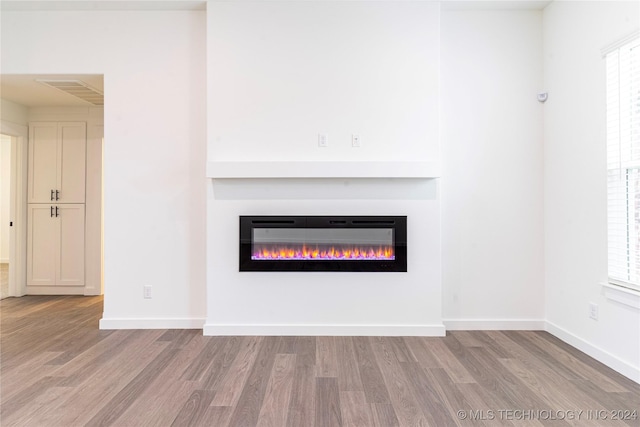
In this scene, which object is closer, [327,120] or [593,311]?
[593,311]

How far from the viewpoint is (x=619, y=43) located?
239 centimetres

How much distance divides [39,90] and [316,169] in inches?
124

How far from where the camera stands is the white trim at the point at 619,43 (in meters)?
2.28

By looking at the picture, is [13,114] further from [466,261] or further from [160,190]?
[466,261]

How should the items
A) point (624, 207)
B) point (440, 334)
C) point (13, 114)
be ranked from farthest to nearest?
point (13, 114)
point (440, 334)
point (624, 207)

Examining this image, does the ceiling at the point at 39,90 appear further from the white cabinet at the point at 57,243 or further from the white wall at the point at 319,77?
the white wall at the point at 319,77

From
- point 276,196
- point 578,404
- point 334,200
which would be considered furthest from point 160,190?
point 578,404

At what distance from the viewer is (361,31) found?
3141mm

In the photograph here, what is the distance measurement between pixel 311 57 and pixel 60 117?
3.40 m

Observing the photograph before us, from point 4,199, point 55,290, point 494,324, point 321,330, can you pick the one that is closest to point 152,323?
point 321,330

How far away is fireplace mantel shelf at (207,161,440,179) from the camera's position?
303cm

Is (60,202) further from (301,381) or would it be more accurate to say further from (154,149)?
(301,381)

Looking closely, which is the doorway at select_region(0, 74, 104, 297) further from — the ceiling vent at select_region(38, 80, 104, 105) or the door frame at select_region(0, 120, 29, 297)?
the ceiling vent at select_region(38, 80, 104, 105)

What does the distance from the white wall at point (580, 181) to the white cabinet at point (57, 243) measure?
5.10 metres
